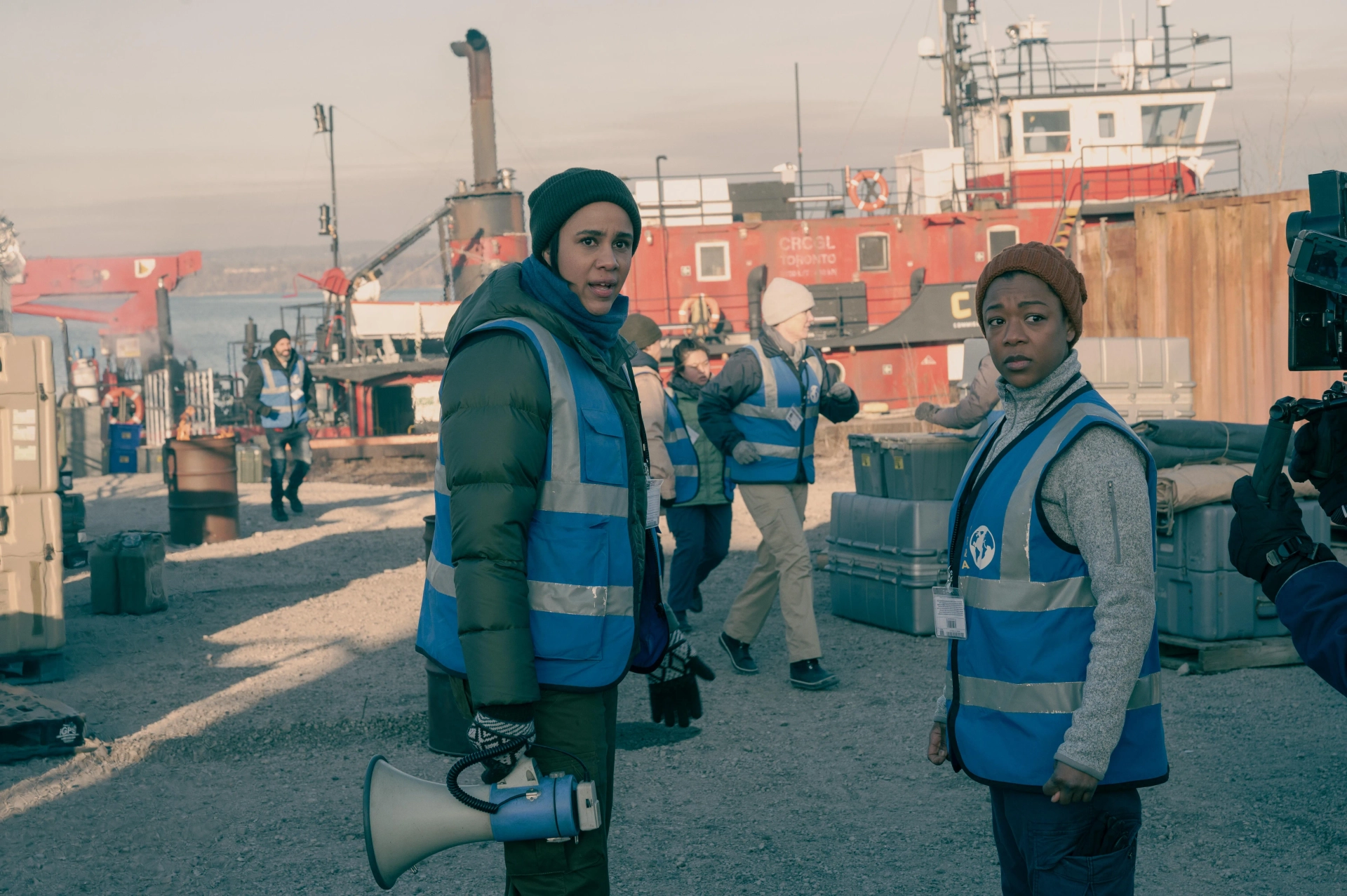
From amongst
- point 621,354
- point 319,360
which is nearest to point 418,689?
point 621,354

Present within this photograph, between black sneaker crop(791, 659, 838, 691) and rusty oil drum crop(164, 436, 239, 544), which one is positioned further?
rusty oil drum crop(164, 436, 239, 544)

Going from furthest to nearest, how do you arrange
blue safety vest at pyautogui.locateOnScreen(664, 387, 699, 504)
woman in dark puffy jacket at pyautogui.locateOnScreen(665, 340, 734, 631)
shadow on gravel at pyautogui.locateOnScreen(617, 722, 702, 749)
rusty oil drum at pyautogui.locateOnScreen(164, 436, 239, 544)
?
rusty oil drum at pyautogui.locateOnScreen(164, 436, 239, 544), woman in dark puffy jacket at pyautogui.locateOnScreen(665, 340, 734, 631), blue safety vest at pyautogui.locateOnScreen(664, 387, 699, 504), shadow on gravel at pyautogui.locateOnScreen(617, 722, 702, 749)

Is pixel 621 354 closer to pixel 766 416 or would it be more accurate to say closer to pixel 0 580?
pixel 766 416

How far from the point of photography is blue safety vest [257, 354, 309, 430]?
13.0 m

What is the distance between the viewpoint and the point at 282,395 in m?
13.0

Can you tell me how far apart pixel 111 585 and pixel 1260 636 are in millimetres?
7689

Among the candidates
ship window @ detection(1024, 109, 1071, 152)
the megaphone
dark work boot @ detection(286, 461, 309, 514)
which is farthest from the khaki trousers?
ship window @ detection(1024, 109, 1071, 152)

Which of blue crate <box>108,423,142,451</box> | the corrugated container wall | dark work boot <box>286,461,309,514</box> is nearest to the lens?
the corrugated container wall

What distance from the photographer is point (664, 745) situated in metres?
5.69

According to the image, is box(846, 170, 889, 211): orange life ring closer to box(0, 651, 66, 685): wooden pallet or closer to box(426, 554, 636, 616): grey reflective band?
box(0, 651, 66, 685): wooden pallet

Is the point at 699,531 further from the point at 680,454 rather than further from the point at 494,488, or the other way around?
the point at 494,488

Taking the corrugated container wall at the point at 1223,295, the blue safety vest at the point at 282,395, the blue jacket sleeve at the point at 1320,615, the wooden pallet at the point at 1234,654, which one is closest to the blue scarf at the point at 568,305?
the blue jacket sleeve at the point at 1320,615

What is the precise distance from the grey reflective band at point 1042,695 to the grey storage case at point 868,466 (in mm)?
5277

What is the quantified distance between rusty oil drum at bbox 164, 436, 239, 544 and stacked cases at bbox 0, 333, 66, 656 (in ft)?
17.3
